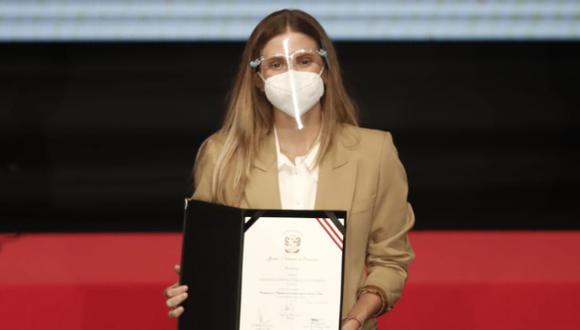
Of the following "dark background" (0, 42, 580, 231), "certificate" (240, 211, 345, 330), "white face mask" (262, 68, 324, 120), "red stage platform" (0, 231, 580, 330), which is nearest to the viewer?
"certificate" (240, 211, 345, 330)

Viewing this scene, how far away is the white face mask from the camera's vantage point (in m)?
1.51

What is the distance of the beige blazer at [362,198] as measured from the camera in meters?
1.51

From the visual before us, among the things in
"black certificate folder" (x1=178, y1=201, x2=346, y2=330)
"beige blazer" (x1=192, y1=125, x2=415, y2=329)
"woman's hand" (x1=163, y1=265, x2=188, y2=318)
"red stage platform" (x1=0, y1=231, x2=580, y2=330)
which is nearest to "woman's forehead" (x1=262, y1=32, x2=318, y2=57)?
"beige blazer" (x1=192, y1=125, x2=415, y2=329)

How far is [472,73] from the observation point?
8.83 feet

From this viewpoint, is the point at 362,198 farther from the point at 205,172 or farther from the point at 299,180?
the point at 205,172

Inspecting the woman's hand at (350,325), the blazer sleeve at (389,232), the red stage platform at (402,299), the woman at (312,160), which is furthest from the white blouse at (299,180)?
the red stage platform at (402,299)

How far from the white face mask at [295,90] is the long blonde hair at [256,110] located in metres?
0.05

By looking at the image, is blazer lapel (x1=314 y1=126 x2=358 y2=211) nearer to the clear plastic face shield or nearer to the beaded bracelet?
the clear plastic face shield

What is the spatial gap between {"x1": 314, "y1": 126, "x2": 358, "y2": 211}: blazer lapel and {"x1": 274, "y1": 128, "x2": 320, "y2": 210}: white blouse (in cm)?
2

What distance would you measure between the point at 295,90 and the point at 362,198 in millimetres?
238

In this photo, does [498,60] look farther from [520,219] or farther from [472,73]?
[520,219]

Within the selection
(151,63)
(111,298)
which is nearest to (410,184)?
(151,63)

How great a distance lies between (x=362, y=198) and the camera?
1521 millimetres

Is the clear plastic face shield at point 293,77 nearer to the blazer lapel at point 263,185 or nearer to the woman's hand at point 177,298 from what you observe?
the blazer lapel at point 263,185
